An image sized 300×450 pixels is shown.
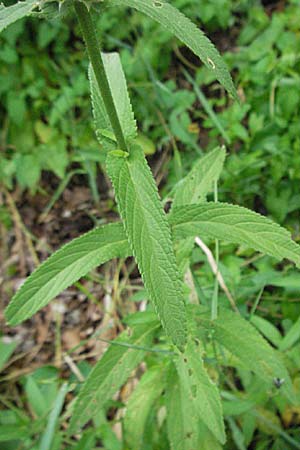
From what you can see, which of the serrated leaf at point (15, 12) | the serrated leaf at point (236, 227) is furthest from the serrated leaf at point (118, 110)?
the serrated leaf at point (15, 12)

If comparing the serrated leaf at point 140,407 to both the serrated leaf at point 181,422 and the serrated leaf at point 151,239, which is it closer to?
the serrated leaf at point 181,422

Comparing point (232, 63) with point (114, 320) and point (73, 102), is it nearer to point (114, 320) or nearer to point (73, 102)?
point (73, 102)

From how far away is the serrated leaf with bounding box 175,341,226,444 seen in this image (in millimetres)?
1451

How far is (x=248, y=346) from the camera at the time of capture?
5.01 ft

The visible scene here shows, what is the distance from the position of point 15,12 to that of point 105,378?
40.8 inches

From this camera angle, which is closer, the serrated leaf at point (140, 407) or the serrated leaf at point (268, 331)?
the serrated leaf at point (140, 407)

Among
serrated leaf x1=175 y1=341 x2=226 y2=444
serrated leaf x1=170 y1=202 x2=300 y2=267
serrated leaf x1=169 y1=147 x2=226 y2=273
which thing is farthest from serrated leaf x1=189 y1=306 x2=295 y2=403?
serrated leaf x1=170 y1=202 x2=300 y2=267

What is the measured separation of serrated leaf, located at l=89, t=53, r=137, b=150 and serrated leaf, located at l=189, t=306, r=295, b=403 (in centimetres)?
60

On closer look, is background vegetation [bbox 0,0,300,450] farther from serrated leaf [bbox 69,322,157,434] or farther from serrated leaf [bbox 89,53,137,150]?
serrated leaf [bbox 89,53,137,150]

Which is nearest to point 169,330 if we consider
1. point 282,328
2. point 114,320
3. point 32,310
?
point 32,310

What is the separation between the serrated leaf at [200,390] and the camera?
1.45m

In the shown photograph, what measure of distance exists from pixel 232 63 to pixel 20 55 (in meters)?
1.31

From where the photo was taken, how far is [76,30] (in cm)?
325

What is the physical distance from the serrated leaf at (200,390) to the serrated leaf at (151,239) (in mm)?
403
